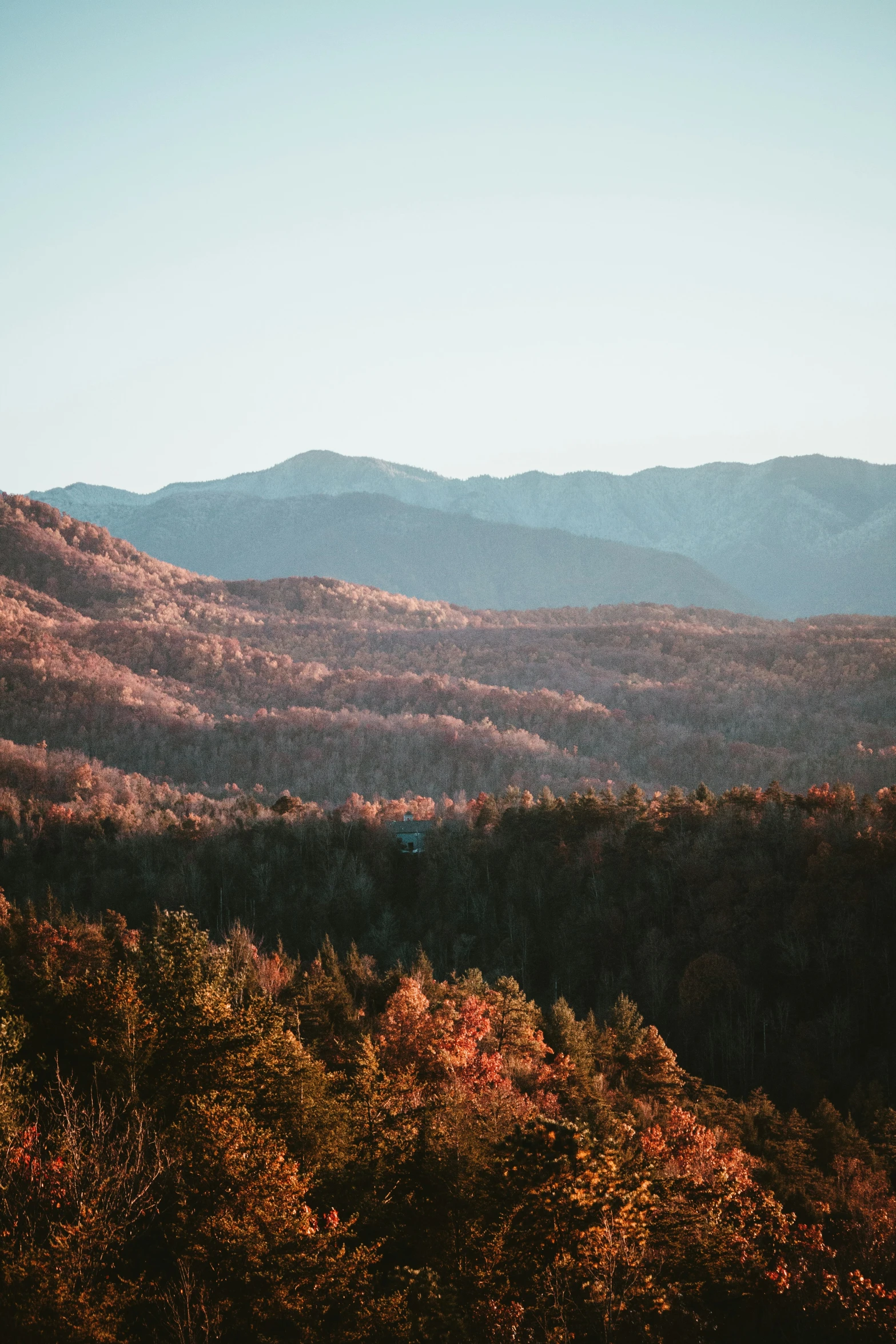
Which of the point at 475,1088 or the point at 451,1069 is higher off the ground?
the point at 451,1069

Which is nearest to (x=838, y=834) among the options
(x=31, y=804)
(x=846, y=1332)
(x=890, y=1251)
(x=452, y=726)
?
(x=890, y=1251)

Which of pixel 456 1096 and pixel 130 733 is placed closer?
pixel 456 1096

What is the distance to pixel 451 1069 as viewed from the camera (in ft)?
181

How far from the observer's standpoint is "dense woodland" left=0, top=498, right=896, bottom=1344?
29828 millimetres

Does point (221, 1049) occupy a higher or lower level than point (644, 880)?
higher

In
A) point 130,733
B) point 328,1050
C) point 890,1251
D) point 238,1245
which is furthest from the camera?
point 130,733

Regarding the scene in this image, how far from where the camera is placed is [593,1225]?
30312mm

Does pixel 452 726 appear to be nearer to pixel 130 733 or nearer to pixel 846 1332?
pixel 130 733

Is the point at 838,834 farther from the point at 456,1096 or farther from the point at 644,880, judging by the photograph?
the point at 456,1096

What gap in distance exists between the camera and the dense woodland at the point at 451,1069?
2983 centimetres

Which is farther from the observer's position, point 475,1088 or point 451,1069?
point 475,1088

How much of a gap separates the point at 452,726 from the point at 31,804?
81.3 meters

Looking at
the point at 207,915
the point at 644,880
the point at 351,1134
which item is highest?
the point at 351,1134

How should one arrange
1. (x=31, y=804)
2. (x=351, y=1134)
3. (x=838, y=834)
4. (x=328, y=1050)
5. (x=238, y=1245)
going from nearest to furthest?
(x=238, y=1245), (x=351, y=1134), (x=328, y=1050), (x=838, y=834), (x=31, y=804)
